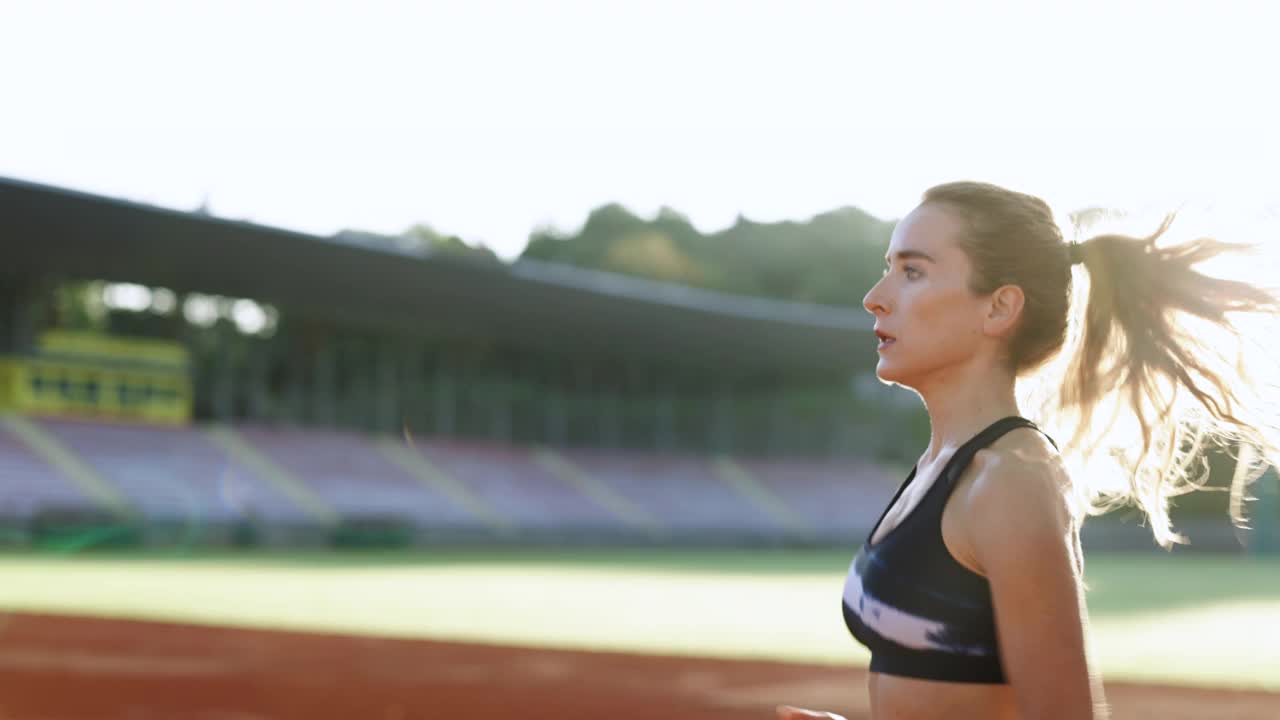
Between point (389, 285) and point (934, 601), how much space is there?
3652 centimetres

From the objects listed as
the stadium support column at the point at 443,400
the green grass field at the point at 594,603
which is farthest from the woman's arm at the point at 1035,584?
the stadium support column at the point at 443,400

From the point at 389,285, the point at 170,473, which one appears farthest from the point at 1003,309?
the point at 170,473

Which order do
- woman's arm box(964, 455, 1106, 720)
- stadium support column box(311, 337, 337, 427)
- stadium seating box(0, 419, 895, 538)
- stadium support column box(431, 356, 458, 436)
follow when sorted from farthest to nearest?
stadium support column box(431, 356, 458, 436), stadium support column box(311, 337, 337, 427), stadium seating box(0, 419, 895, 538), woman's arm box(964, 455, 1106, 720)

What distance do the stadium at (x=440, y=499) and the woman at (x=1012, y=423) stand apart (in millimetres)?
5525

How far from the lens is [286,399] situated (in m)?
44.2

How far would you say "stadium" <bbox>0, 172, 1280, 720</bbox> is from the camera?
10852 millimetres

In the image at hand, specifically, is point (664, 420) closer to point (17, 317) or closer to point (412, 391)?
point (412, 391)

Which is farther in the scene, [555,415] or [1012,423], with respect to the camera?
[555,415]

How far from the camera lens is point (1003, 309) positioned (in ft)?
7.48

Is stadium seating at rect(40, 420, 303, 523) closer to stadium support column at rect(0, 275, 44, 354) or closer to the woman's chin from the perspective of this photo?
stadium support column at rect(0, 275, 44, 354)

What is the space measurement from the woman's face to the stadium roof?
29.7 metres

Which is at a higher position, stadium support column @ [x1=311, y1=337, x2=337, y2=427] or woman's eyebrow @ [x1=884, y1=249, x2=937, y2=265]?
woman's eyebrow @ [x1=884, y1=249, x2=937, y2=265]

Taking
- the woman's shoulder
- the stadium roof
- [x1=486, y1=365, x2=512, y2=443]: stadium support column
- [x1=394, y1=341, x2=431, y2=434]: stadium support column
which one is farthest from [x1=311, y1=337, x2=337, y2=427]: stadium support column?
the woman's shoulder

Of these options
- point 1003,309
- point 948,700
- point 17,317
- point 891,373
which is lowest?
point 17,317
